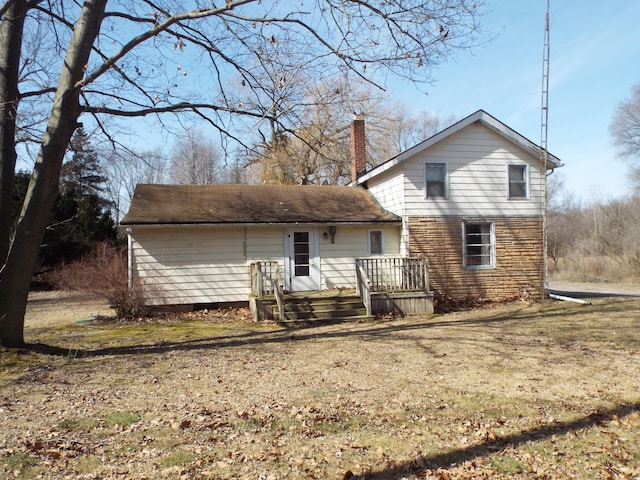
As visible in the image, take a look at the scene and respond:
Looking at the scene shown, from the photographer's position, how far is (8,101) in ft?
24.7

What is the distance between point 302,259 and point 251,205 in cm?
256

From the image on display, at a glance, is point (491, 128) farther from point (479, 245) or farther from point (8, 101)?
point (8, 101)

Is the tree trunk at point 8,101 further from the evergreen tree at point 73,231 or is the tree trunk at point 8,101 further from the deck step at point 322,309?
the evergreen tree at point 73,231

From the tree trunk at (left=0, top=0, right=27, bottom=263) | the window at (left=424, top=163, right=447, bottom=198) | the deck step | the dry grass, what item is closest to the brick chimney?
the window at (left=424, top=163, right=447, bottom=198)

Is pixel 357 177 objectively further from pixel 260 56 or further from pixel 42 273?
pixel 42 273

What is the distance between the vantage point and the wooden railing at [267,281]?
12.0 metres

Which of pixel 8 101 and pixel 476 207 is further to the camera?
pixel 476 207

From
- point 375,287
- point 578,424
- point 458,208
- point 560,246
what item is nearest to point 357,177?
point 458,208

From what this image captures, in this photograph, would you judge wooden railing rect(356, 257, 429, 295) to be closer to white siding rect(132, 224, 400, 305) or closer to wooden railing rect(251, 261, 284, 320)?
white siding rect(132, 224, 400, 305)

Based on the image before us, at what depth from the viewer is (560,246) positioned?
42562mm

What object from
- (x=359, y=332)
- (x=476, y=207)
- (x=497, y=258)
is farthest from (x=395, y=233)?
(x=359, y=332)

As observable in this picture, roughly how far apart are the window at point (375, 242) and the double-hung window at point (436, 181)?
6.70 feet

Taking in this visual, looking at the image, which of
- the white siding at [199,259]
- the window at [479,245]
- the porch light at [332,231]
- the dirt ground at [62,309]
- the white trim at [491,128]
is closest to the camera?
the dirt ground at [62,309]

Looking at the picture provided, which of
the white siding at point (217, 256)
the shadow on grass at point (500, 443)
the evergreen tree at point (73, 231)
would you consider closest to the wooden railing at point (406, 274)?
the white siding at point (217, 256)
